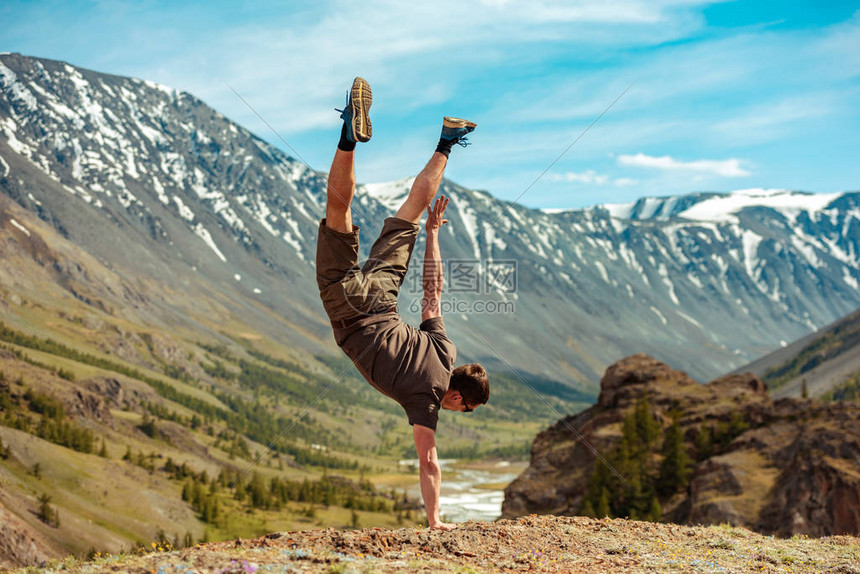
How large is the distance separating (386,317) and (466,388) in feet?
6.59

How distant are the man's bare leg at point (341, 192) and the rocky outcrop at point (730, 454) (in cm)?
4018

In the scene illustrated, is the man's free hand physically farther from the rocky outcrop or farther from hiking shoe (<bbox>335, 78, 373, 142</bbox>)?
the rocky outcrop

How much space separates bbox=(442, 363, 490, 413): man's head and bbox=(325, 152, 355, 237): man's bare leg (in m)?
3.40

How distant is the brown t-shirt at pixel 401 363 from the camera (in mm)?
13570

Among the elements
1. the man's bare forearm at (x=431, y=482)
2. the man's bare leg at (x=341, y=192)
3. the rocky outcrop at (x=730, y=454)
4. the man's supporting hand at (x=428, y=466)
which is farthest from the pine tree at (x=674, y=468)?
the man's bare leg at (x=341, y=192)

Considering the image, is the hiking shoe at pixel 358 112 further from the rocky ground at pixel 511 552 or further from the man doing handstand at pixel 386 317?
the rocky ground at pixel 511 552

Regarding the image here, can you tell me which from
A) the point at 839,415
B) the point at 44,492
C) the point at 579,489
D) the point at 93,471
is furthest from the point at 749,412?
the point at 93,471

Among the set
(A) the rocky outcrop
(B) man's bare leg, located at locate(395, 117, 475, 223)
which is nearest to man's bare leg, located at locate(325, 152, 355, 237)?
(B) man's bare leg, located at locate(395, 117, 475, 223)

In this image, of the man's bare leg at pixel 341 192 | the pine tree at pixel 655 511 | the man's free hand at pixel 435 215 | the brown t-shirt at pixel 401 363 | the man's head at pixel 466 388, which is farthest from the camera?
the pine tree at pixel 655 511

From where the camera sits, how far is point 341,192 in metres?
13.1

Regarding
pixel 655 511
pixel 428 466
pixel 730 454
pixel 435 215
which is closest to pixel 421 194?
pixel 435 215

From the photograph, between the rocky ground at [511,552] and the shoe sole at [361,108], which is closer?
the rocky ground at [511,552]

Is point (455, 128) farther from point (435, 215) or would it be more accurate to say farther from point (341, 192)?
point (341, 192)

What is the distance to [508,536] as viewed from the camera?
1504cm
